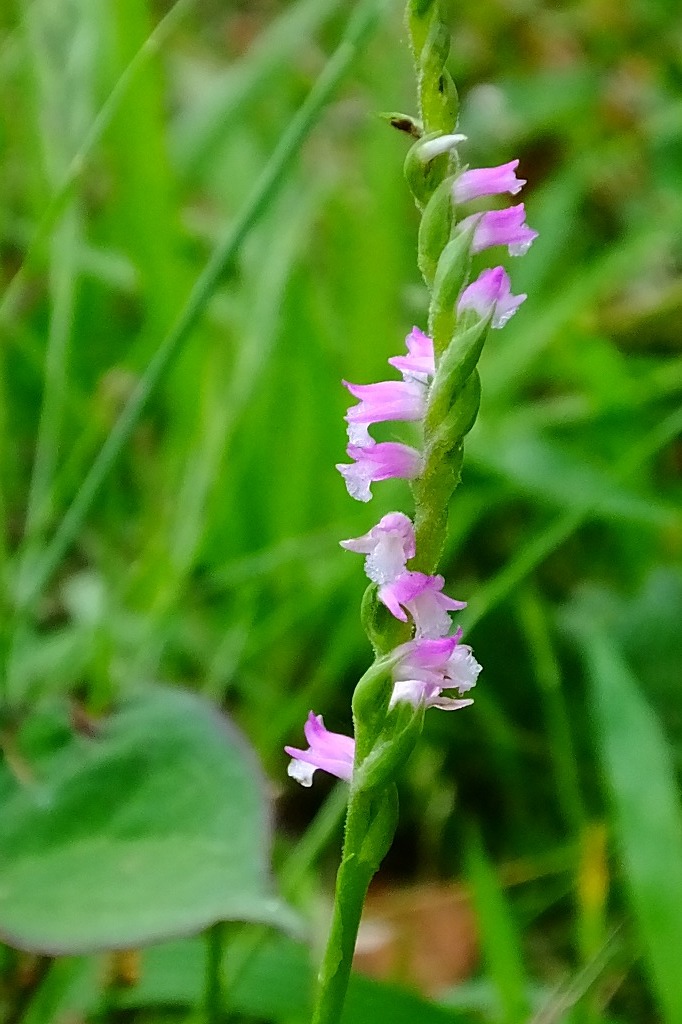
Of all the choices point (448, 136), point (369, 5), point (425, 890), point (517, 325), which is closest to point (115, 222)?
point (517, 325)

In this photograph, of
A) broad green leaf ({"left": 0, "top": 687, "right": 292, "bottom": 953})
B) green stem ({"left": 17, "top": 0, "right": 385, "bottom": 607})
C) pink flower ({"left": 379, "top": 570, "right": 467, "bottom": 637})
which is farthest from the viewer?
green stem ({"left": 17, "top": 0, "right": 385, "bottom": 607})

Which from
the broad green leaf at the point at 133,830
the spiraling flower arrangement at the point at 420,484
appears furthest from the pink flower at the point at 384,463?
the broad green leaf at the point at 133,830

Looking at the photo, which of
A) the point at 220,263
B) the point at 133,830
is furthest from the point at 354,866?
the point at 220,263

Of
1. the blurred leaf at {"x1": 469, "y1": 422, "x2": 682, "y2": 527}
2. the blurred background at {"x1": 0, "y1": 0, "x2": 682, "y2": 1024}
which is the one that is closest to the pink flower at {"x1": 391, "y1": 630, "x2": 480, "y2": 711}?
the blurred background at {"x1": 0, "y1": 0, "x2": 682, "y2": 1024}

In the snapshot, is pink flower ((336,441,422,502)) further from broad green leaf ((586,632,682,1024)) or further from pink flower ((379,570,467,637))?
broad green leaf ((586,632,682,1024))

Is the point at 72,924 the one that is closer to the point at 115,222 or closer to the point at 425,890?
the point at 425,890

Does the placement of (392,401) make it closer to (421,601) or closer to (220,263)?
(421,601)
